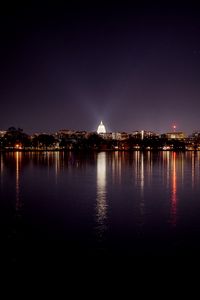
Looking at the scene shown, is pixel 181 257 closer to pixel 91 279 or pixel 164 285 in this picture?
pixel 164 285

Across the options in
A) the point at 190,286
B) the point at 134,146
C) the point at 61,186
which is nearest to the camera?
the point at 190,286

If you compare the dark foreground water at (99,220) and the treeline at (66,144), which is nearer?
the dark foreground water at (99,220)

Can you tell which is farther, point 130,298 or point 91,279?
point 91,279

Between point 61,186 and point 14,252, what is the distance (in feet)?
52.5

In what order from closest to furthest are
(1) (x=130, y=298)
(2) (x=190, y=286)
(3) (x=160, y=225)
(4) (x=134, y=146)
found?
1. (1) (x=130, y=298)
2. (2) (x=190, y=286)
3. (3) (x=160, y=225)
4. (4) (x=134, y=146)

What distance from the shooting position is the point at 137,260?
1039cm

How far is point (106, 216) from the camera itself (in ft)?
53.2

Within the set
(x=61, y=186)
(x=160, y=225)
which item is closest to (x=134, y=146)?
(x=61, y=186)

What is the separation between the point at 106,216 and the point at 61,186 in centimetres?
1121

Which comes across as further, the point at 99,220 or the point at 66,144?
the point at 66,144

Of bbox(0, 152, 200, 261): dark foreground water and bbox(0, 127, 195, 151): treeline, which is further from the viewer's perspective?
bbox(0, 127, 195, 151): treeline

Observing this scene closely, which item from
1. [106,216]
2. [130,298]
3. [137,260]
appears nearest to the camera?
[130,298]

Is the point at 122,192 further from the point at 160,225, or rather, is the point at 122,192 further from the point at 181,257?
the point at 181,257

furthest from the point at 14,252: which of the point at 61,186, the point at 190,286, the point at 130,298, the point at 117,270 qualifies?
the point at 61,186
